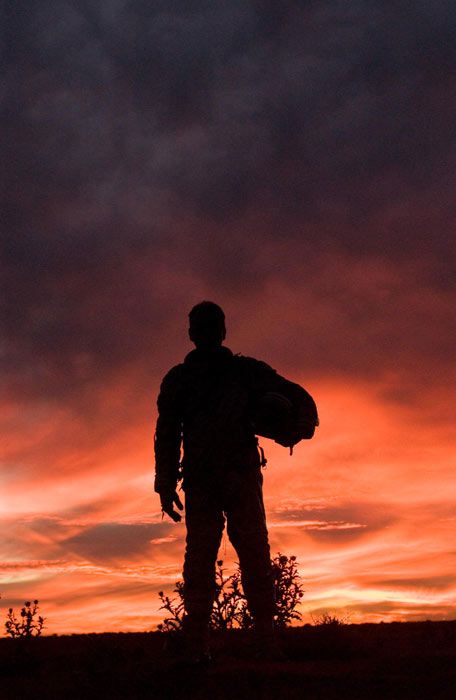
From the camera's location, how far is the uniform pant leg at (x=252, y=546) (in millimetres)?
6742

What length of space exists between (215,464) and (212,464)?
29 millimetres

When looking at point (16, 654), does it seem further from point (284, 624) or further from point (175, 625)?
point (284, 624)

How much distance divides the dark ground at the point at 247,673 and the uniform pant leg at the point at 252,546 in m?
0.49

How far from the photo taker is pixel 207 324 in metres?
7.11

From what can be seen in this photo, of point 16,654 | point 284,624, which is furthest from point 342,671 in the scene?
point 284,624

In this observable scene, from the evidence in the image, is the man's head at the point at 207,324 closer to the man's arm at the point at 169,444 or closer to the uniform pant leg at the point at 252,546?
the man's arm at the point at 169,444

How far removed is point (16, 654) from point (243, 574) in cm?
309

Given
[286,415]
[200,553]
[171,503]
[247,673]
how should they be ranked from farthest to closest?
[171,503] < [200,553] < [286,415] < [247,673]

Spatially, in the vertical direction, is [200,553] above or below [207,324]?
below

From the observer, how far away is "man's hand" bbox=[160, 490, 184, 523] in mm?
6989

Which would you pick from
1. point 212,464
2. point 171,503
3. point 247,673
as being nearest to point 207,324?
point 212,464

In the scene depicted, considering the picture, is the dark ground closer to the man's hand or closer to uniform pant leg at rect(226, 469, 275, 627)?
uniform pant leg at rect(226, 469, 275, 627)

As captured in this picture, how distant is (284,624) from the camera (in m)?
10.7

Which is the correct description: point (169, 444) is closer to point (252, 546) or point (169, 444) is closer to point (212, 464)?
point (212, 464)
